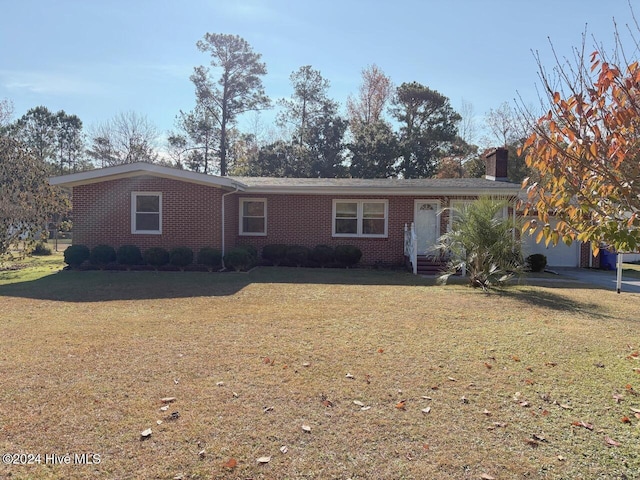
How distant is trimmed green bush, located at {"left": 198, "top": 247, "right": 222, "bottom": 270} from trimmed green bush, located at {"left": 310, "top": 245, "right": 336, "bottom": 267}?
3.26 meters

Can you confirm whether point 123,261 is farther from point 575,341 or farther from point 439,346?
point 575,341

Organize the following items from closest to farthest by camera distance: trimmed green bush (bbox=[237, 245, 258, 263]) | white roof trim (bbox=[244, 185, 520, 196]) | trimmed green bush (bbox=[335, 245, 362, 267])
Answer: trimmed green bush (bbox=[237, 245, 258, 263]), white roof trim (bbox=[244, 185, 520, 196]), trimmed green bush (bbox=[335, 245, 362, 267])

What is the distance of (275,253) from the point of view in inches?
625

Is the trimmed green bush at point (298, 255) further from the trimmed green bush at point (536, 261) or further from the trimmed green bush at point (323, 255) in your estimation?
the trimmed green bush at point (536, 261)

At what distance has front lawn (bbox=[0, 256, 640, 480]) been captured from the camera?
3.19 metres

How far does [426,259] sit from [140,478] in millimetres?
12957

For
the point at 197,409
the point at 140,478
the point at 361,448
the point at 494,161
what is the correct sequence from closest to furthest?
the point at 140,478 < the point at 361,448 < the point at 197,409 < the point at 494,161

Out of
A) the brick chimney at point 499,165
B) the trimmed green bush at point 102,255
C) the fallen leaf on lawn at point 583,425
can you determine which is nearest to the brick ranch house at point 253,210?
the trimmed green bush at point 102,255

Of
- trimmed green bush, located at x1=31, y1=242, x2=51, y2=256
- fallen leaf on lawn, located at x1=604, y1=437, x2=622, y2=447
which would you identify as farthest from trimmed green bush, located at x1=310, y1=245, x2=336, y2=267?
trimmed green bush, located at x1=31, y1=242, x2=51, y2=256

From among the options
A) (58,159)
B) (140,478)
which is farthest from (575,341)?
(58,159)

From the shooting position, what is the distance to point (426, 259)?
49.2 ft

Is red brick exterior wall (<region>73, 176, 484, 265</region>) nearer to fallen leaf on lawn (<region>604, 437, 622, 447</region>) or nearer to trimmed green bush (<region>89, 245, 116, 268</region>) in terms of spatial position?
trimmed green bush (<region>89, 245, 116, 268</region>)

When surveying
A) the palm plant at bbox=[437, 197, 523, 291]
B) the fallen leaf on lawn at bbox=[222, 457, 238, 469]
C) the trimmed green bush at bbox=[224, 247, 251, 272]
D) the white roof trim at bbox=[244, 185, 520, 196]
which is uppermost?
the white roof trim at bbox=[244, 185, 520, 196]

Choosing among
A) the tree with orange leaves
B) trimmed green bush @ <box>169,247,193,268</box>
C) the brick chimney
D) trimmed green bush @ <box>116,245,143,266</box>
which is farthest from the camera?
the brick chimney
